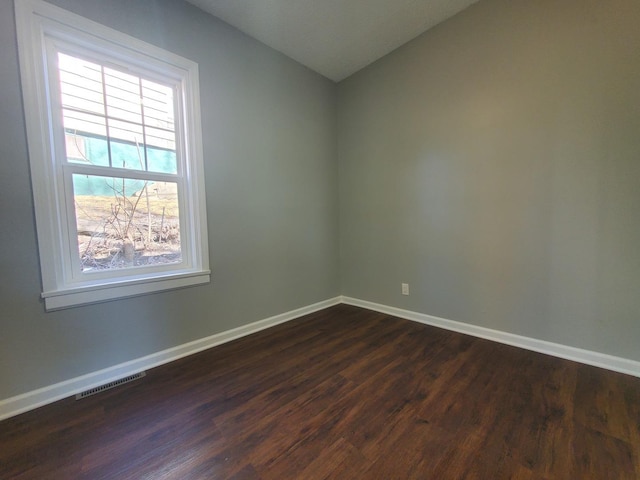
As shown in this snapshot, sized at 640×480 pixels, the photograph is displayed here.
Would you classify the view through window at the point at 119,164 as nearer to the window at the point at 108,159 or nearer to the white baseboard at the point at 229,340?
the window at the point at 108,159

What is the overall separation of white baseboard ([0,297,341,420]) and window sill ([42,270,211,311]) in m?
0.49

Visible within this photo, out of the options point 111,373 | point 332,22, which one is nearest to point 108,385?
point 111,373

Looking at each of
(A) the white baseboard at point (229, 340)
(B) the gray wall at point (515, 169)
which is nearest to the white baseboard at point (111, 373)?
(A) the white baseboard at point (229, 340)

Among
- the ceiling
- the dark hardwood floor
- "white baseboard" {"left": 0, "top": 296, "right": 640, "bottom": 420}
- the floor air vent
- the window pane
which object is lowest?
the dark hardwood floor

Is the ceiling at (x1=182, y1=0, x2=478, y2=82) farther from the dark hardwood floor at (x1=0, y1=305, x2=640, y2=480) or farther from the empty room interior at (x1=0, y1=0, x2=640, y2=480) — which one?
the dark hardwood floor at (x1=0, y1=305, x2=640, y2=480)

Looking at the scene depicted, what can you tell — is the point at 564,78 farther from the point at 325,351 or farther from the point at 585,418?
the point at 325,351

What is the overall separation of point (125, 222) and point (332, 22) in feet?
8.02

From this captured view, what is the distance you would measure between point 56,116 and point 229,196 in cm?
118

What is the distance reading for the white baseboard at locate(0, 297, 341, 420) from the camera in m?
1.58

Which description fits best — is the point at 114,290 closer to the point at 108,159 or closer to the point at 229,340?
the point at 108,159

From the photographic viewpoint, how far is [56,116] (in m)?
1.67

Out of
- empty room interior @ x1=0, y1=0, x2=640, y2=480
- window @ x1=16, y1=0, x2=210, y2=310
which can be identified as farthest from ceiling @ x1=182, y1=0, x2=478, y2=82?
window @ x1=16, y1=0, x2=210, y2=310

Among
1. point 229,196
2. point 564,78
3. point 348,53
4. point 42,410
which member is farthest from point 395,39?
point 42,410

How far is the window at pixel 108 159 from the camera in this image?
63.4 inches
